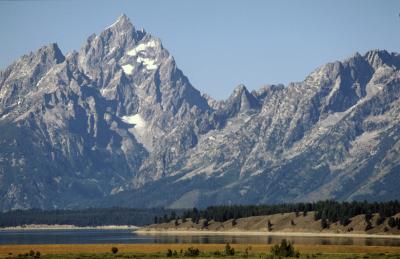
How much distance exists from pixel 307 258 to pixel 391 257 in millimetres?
17679

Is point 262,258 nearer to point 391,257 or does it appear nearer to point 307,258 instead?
point 307,258

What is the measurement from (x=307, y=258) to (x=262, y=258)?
9.50 m

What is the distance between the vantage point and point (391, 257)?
654ft

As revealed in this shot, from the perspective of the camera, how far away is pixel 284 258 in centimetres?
19900

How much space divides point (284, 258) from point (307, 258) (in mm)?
4985

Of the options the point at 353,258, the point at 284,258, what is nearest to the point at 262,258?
the point at 284,258

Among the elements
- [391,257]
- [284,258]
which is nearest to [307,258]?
[284,258]

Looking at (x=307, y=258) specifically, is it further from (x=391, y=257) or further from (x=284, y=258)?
(x=391, y=257)

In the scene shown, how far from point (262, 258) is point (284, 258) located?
15.3 feet

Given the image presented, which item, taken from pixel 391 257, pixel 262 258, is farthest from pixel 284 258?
pixel 391 257

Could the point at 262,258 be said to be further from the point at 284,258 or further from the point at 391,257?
the point at 391,257

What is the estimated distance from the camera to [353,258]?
655 feet

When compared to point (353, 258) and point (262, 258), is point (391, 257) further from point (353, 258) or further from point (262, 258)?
point (262, 258)

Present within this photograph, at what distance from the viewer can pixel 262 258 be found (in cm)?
19988
